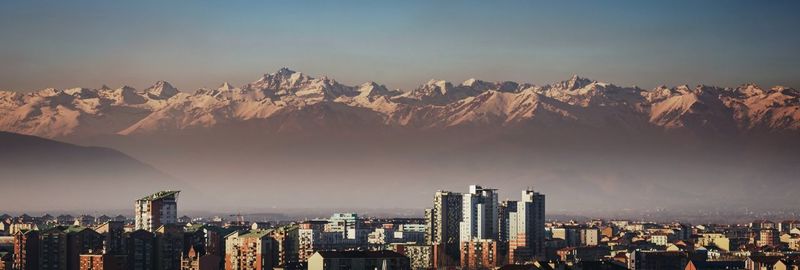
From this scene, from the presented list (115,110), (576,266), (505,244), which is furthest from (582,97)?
(576,266)

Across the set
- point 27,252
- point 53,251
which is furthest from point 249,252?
point 27,252

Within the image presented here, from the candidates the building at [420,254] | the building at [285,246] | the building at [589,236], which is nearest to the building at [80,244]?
the building at [285,246]

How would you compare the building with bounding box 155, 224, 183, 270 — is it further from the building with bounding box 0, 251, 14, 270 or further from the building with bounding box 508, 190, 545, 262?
the building with bounding box 508, 190, 545, 262

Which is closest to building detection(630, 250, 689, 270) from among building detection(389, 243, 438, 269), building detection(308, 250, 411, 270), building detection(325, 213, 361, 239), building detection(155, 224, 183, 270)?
building detection(389, 243, 438, 269)

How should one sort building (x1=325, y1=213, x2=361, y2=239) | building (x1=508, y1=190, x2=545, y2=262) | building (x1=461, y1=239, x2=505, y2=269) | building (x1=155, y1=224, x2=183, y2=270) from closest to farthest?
building (x1=155, y1=224, x2=183, y2=270) < building (x1=461, y1=239, x2=505, y2=269) < building (x1=508, y1=190, x2=545, y2=262) < building (x1=325, y1=213, x2=361, y2=239)

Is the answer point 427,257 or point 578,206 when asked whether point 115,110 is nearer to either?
point 578,206

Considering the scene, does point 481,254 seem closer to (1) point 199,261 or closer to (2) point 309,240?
(2) point 309,240

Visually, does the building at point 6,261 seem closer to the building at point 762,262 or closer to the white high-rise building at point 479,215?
the white high-rise building at point 479,215
